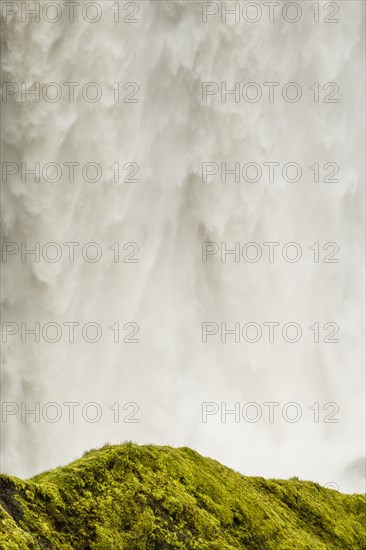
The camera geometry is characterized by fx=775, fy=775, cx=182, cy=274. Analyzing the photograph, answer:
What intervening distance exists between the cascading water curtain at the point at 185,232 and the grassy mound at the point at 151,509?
70.8 feet

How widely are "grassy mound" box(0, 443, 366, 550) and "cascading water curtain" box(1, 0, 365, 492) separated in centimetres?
2159

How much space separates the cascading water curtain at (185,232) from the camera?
3117cm

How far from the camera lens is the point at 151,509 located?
7.46 m

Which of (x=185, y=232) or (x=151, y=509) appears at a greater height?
(x=185, y=232)

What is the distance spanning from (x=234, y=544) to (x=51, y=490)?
205 centimetres

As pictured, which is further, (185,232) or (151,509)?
(185,232)

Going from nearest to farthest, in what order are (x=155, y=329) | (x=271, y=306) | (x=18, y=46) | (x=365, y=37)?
(x=18, y=46), (x=155, y=329), (x=271, y=306), (x=365, y=37)

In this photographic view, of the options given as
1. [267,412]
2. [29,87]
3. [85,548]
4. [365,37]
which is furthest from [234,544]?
[365,37]

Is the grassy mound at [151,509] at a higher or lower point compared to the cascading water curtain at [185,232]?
lower

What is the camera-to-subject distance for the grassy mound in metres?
6.69

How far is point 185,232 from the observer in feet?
119

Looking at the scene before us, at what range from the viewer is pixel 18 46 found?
2964 centimetres

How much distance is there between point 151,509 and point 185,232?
29.2 metres

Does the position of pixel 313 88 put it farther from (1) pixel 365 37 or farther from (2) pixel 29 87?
(2) pixel 29 87
